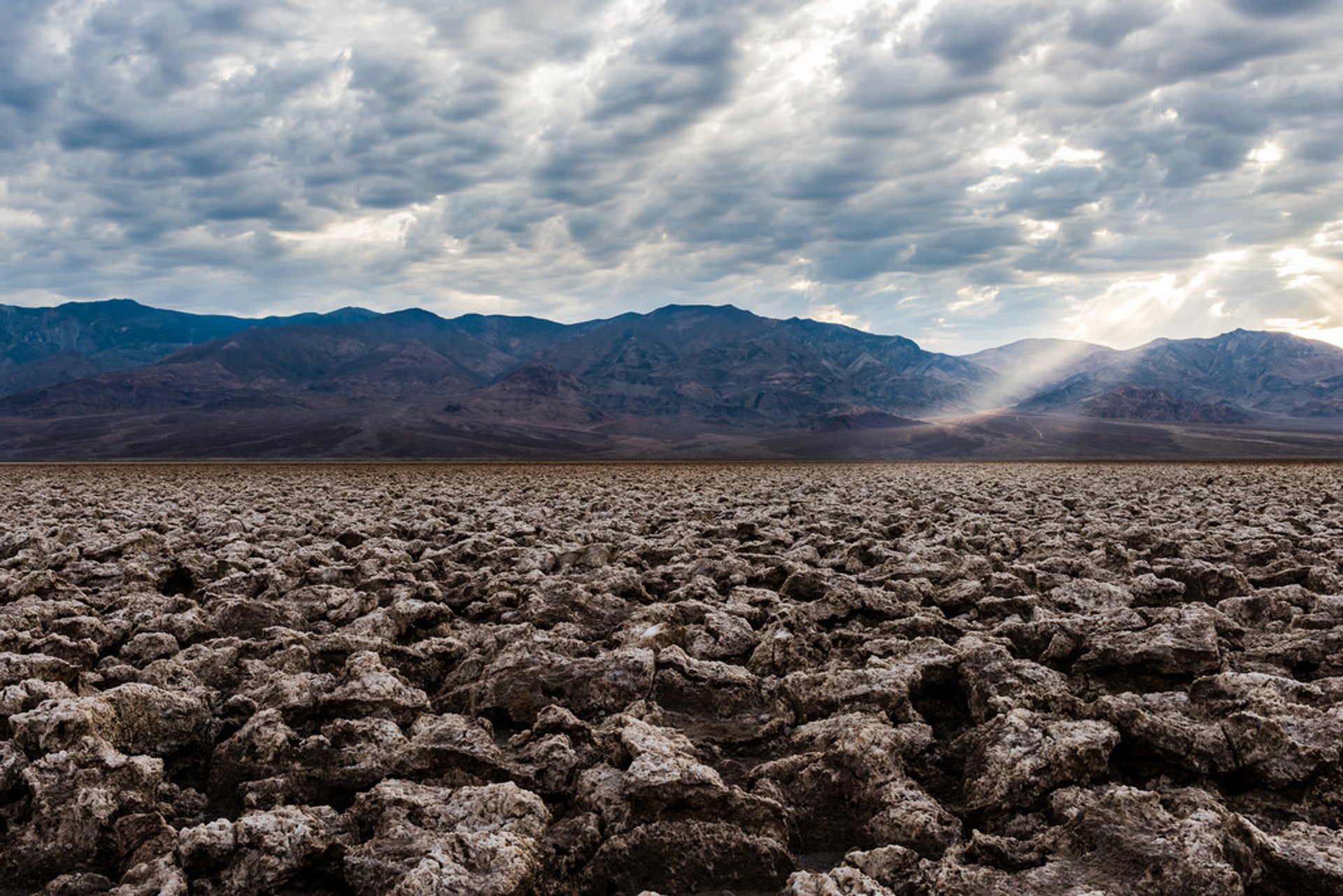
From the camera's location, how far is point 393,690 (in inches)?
149

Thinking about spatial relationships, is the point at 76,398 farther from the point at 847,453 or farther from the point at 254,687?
the point at 254,687

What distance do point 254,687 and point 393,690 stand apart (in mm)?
741

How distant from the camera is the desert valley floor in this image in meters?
2.59

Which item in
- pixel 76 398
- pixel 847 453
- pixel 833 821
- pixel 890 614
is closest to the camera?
pixel 833 821

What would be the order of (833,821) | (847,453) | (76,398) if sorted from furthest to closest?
1. (76,398)
2. (847,453)
3. (833,821)

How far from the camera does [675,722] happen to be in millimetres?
3805

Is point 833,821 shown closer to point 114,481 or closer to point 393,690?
point 393,690

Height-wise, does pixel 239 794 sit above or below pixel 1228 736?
below

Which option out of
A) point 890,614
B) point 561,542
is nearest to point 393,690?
point 890,614

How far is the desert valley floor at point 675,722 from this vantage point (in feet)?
8.48

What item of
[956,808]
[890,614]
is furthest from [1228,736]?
[890,614]

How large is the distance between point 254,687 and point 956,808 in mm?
3083

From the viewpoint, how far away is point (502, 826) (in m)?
2.75

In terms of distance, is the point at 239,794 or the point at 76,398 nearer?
the point at 239,794
